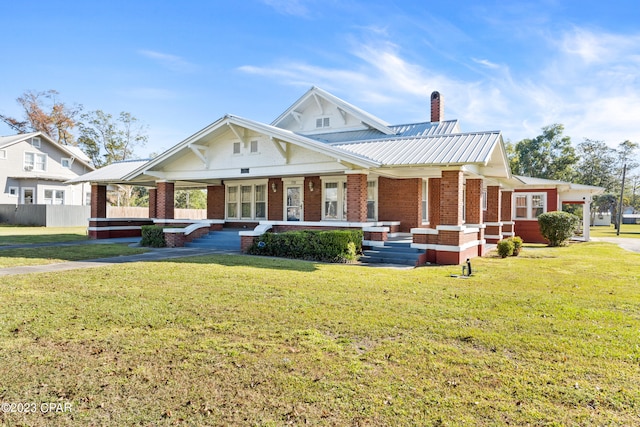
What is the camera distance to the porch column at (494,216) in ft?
63.9

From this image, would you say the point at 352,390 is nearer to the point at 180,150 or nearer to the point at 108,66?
the point at 180,150

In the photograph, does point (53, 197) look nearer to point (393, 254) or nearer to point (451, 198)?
point (393, 254)

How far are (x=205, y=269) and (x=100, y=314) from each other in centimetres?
417

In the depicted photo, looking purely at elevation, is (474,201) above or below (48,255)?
above

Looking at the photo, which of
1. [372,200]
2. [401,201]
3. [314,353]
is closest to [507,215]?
[401,201]

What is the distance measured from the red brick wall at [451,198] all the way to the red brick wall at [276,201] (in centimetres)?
845

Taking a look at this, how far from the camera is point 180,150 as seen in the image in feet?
57.5

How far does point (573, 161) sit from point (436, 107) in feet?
116

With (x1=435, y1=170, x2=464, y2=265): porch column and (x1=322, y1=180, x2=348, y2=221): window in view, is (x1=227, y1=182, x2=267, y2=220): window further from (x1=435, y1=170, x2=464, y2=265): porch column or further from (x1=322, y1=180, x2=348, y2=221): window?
(x1=435, y1=170, x2=464, y2=265): porch column

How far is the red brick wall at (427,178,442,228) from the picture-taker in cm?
1712

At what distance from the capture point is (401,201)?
55.5 ft

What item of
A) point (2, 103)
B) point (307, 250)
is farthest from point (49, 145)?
point (307, 250)

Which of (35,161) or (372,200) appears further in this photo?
(35,161)

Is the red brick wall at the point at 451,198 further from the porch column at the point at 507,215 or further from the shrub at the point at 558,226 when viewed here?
the shrub at the point at 558,226
